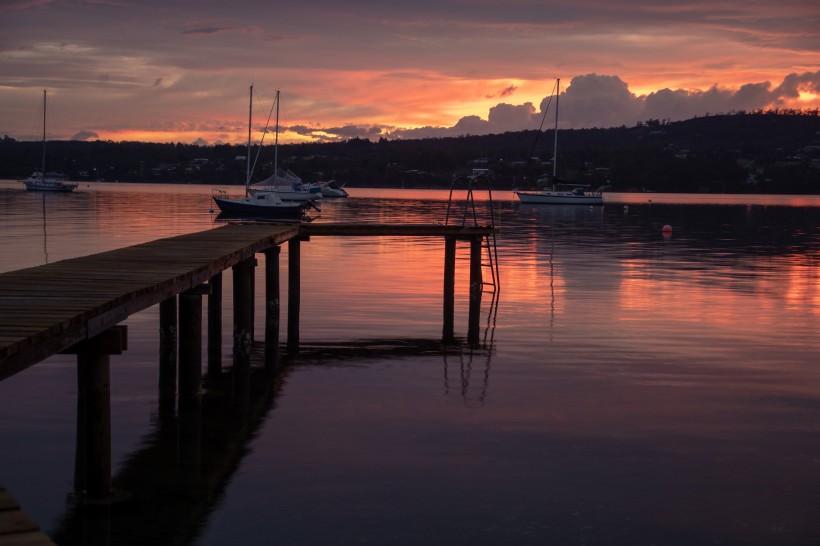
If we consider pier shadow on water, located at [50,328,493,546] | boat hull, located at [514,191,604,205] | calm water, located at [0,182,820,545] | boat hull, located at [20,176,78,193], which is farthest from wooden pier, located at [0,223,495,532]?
boat hull, located at [20,176,78,193]

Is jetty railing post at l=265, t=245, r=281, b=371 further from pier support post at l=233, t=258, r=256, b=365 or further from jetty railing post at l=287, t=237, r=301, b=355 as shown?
pier support post at l=233, t=258, r=256, b=365

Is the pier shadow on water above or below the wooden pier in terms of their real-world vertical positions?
below

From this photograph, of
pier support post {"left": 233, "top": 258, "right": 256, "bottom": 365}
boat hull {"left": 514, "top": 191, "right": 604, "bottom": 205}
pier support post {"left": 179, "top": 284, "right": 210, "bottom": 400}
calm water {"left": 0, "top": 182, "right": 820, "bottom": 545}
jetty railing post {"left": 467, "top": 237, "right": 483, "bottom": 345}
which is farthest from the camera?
boat hull {"left": 514, "top": 191, "right": 604, "bottom": 205}

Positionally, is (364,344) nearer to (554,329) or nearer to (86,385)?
(554,329)

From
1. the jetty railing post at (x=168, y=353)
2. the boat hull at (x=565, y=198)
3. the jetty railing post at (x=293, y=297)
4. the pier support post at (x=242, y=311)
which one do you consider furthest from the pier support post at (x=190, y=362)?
the boat hull at (x=565, y=198)

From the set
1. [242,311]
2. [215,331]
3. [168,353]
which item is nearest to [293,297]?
[242,311]

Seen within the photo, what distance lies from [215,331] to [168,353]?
2.89m

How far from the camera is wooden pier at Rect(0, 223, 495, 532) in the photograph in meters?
10.6

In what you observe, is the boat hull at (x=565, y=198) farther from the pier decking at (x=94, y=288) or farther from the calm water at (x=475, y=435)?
the pier decking at (x=94, y=288)

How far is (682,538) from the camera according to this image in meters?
11.0

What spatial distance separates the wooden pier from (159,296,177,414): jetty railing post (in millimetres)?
16

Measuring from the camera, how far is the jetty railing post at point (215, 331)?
1884cm

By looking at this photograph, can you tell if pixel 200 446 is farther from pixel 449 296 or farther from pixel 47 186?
pixel 47 186

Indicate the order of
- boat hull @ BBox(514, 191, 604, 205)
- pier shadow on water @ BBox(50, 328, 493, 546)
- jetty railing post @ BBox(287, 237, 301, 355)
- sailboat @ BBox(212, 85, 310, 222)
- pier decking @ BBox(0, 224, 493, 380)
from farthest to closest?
boat hull @ BBox(514, 191, 604, 205), sailboat @ BBox(212, 85, 310, 222), jetty railing post @ BBox(287, 237, 301, 355), pier shadow on water @ BBox(50, 328, 493, 546), pier decking @ BBox(0, 224, 493, 380)
